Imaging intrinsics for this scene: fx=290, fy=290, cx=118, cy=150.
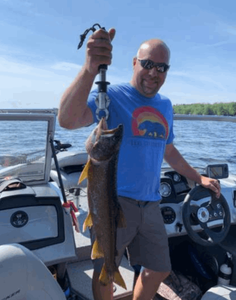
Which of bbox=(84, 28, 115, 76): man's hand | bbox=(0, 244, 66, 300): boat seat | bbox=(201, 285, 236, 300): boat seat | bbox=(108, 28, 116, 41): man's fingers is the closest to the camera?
bbox=(0, 244, 66, 300): boat seat

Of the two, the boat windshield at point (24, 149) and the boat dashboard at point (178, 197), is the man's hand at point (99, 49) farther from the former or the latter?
the boat dashboard at point (178, 197)

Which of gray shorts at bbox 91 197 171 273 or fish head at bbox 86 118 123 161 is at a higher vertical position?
fish head at bbox 86 118 123 161

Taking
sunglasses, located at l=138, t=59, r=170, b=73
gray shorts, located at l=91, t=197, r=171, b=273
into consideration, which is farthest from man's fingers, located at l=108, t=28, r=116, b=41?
gray shorts, located at l=91, t=197, r=171, b=273

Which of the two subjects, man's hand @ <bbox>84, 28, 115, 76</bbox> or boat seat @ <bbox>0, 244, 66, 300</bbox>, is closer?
boat seat @ <bbox>0, 244, 66, 300</bbox>

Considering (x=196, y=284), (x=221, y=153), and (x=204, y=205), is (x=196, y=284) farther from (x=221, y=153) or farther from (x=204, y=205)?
(x=221, y=153)

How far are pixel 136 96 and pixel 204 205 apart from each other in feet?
5.33

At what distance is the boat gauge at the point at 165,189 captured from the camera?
11.4ft

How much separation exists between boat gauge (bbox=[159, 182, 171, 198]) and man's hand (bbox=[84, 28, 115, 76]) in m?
2.29

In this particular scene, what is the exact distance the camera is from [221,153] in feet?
32.6

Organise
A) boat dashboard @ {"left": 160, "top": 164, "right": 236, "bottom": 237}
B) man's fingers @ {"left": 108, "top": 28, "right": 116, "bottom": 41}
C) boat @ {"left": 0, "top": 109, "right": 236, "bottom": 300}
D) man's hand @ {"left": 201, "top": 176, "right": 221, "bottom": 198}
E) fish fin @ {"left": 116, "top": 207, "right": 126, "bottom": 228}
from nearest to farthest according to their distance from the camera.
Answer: man's fingers @ {"left": 108, "top": 28, "right": 116, "bottom": 41} → fish fin @ {"left": 116, "top": 207, "right": 126, "bottom": 228} → boat @ {"left": 0, "top": 109, "right": 236, "bottom": 300} → man's hand @ {"left": 201, "top": 176, "right": 221, "bottom": 198} → boat dashboard @ {"left": 160, "top": 164, "right": 236, "bottom": 237}

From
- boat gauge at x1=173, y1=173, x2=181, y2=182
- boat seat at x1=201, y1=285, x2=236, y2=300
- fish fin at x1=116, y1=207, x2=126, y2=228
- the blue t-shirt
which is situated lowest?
boat seat at x1=201, y1=285, x2=236, y2=300

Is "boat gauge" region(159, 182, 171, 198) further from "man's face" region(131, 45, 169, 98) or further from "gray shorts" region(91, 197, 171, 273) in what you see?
"man's face" region(131, 45, 169, 98)

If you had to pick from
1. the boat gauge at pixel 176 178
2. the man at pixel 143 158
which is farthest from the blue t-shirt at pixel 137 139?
the boat gauge at pixel 176 178

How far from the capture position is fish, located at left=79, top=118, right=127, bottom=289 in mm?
1495
